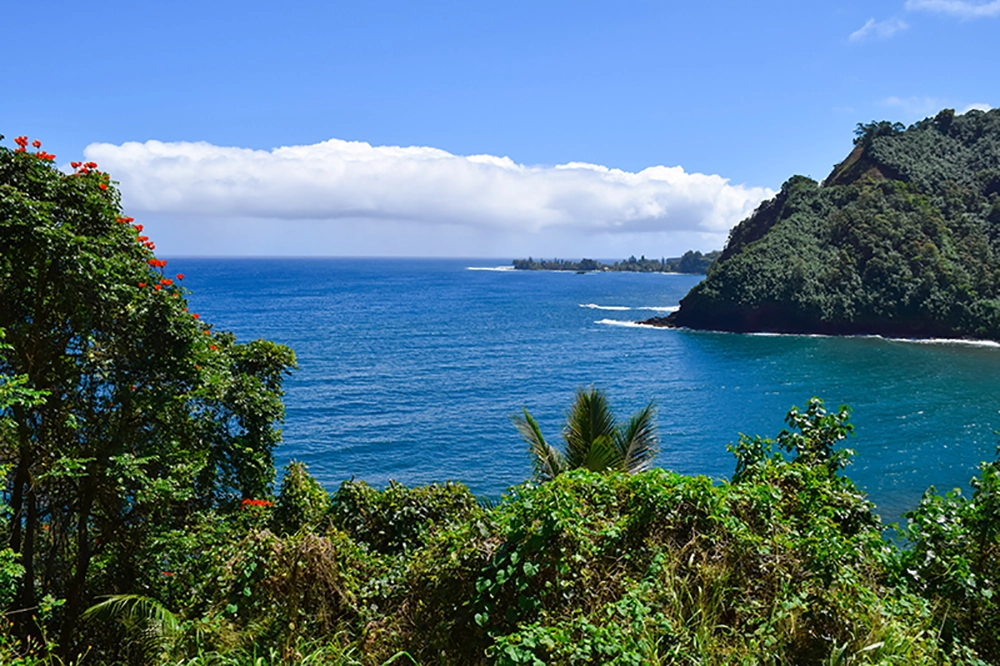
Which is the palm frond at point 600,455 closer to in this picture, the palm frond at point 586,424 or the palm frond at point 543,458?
the palm frond at point 586,424

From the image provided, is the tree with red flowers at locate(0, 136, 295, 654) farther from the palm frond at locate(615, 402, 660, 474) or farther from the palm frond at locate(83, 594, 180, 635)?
the palm frond at locate(615, 402, 660, 474)

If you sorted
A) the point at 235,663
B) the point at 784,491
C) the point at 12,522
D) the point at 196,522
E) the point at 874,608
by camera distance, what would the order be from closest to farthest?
the point at 874,608, the point at 235,663, the point at 784,491, the point at 12,522, the point at 196,522

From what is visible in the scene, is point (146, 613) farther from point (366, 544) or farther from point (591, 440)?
point (591, 440)

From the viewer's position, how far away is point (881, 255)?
2672 inches

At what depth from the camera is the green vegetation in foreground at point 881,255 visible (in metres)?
63.7

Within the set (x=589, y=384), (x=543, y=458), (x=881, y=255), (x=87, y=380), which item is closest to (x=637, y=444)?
(x=543, y=458)

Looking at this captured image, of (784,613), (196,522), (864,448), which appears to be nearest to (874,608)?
(784,613)

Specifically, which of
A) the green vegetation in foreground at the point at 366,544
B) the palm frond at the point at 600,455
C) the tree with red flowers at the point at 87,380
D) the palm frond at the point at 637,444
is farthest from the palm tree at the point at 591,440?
the tree with red flowers at the point at 87,380

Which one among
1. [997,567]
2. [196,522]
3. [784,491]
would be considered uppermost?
[784,491]

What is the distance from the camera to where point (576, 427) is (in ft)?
37.7

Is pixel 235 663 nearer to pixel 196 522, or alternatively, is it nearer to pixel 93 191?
pixel 196 522

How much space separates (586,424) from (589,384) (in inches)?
1369

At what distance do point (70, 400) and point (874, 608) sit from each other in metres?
8.91

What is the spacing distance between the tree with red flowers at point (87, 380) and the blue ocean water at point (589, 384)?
16959mm
